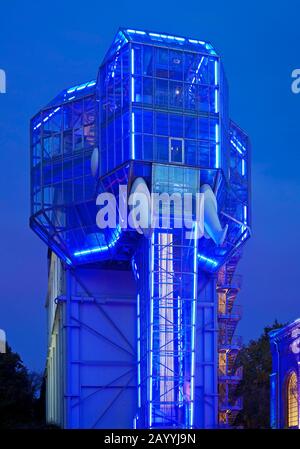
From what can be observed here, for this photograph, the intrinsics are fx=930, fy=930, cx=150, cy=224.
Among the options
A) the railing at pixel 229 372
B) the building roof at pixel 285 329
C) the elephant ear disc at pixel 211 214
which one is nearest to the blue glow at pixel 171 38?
the elephant ear disc at pixel 211 214

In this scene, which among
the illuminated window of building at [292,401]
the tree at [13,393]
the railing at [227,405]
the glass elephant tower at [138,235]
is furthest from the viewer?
the tree at [13,393]

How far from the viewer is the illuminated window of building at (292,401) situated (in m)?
55.6

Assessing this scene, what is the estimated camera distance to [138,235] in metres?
54.9

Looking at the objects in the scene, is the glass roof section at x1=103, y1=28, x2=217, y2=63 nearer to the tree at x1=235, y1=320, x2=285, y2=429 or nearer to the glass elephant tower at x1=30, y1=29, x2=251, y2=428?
the glass elephant tower at x1=30, y1=29, x2=251, y2=428

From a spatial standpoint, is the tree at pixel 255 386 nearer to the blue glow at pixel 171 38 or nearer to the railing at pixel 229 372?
the railing at pixel 229 372

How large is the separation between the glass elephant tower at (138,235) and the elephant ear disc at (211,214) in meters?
0.08

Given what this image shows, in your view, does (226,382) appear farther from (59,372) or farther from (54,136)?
(54,136)

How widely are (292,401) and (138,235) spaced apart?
13.7 metres

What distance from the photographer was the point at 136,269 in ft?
183

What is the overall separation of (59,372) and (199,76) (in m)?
21.4

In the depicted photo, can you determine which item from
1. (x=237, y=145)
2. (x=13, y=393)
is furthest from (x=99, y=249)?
(x=13, y=393)

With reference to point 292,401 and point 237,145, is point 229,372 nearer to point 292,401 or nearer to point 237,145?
point 292,401
